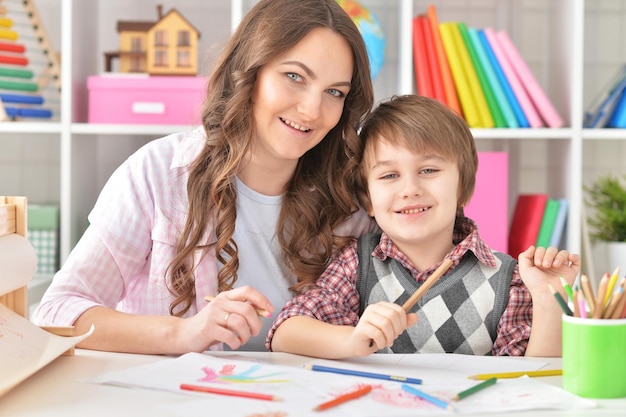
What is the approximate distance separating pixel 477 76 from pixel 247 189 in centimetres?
109

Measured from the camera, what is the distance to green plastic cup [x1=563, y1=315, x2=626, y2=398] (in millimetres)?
939

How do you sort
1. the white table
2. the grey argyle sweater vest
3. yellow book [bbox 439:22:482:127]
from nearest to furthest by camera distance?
the white table < the grey argyle sweater vest < yellow book [bbox 439:22:482:127]

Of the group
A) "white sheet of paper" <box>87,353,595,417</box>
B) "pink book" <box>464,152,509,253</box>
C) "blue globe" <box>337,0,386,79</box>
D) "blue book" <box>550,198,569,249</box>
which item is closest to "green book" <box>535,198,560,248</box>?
"blue book" <box>550,198,569,249</box>

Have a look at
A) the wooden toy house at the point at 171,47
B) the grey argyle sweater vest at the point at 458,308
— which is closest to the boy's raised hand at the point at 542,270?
the grey argyle sweater vest at the point at 458,308

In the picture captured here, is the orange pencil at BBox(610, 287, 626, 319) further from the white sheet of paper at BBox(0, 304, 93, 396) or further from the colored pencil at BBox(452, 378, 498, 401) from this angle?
the white sheet of paper at BBox(0, 304, 93, 396)

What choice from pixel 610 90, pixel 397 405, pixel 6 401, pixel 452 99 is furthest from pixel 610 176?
pixel 6 401

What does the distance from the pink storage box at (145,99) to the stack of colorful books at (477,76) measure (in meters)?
0.68

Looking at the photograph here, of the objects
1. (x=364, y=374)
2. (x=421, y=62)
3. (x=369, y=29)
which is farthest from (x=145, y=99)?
(x=364, y=374)

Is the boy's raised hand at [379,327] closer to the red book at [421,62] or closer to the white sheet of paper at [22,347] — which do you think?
the white sheet of paper at [22,347]

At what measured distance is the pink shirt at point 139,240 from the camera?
4.84 feet

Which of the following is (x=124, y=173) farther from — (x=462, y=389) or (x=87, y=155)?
(x=87, y=155)

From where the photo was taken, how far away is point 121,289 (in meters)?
1.55

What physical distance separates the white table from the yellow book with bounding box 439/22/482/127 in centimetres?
144

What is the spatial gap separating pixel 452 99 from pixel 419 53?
0.55 feet
